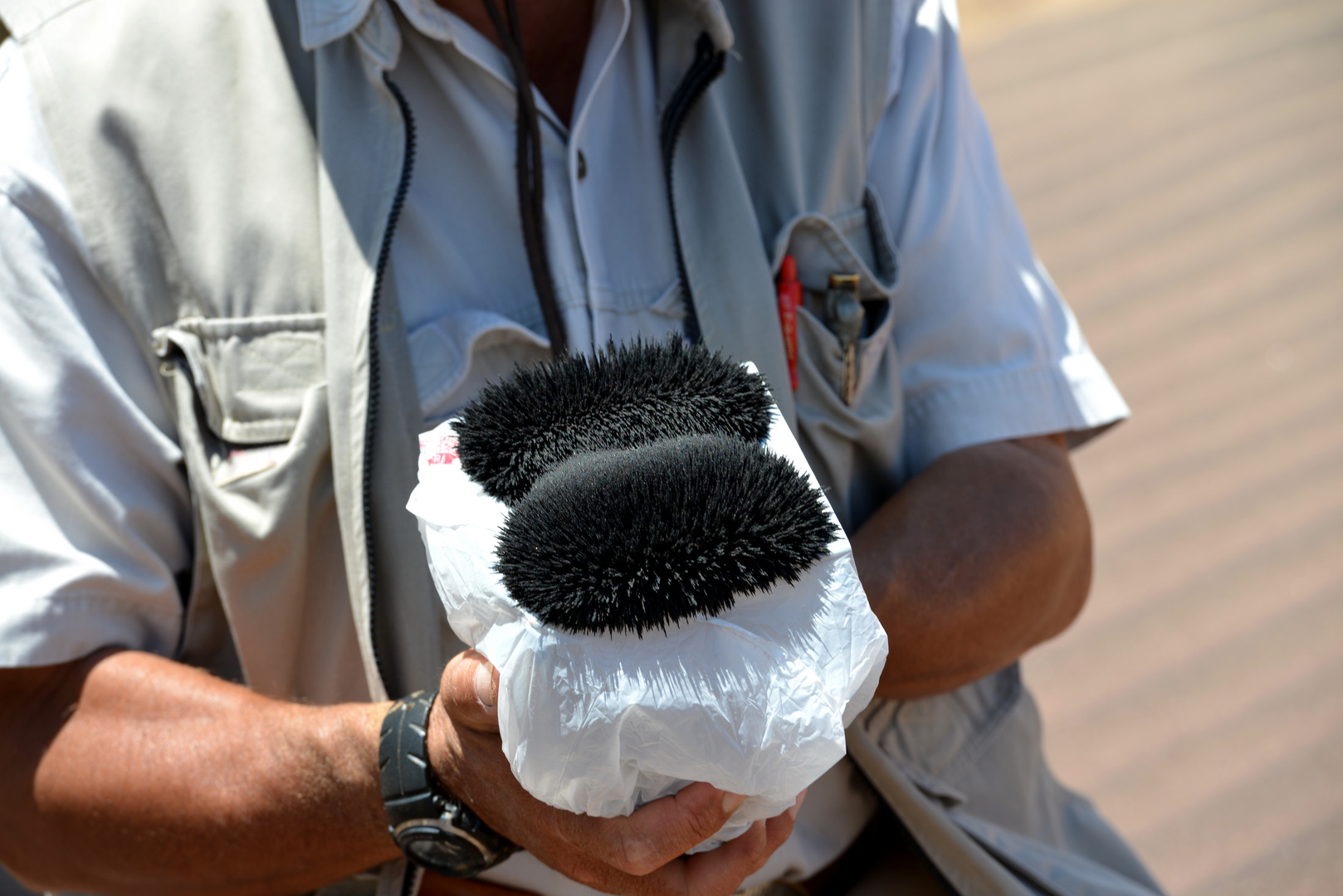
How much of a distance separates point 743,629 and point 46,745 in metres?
0.87

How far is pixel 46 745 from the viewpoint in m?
1.14

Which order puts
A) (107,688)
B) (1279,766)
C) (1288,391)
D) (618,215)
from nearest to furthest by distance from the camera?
(107,688)
(618,215)
(1279,766)
(1288,391)

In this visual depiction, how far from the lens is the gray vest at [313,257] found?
111 cm

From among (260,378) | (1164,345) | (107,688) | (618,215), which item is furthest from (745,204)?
(1164,345)

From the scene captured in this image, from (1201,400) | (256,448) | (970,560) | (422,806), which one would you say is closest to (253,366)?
(256,448)

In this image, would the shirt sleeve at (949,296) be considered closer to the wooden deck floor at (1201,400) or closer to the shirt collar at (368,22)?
the shirt collar at (368,22)

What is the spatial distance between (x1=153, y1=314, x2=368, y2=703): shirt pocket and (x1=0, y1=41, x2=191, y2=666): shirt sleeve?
2.1 inches

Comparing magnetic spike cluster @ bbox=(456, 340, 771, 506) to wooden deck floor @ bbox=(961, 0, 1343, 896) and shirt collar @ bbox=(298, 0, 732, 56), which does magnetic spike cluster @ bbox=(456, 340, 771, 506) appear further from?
wooden deck floor @ bbox=(961, 0, 1343, 896)

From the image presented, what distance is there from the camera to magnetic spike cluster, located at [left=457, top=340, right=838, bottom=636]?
675mm

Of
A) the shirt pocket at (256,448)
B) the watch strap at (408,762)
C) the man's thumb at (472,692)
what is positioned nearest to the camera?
the man's thumb at (472,692)

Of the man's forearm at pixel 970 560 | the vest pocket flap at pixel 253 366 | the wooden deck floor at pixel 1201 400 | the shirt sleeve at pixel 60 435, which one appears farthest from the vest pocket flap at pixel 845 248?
the wooden deck floor at pixel 1201 400

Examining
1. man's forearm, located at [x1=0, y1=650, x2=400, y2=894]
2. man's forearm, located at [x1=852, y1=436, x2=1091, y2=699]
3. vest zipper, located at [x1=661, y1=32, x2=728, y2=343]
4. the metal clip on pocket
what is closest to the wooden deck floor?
man's forearm, located at [x1=852, y1=436, x2=1091, y2=699]

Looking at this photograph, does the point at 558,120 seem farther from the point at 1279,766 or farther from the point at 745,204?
the point at 1279,766

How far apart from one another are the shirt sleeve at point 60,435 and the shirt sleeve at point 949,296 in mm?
917
